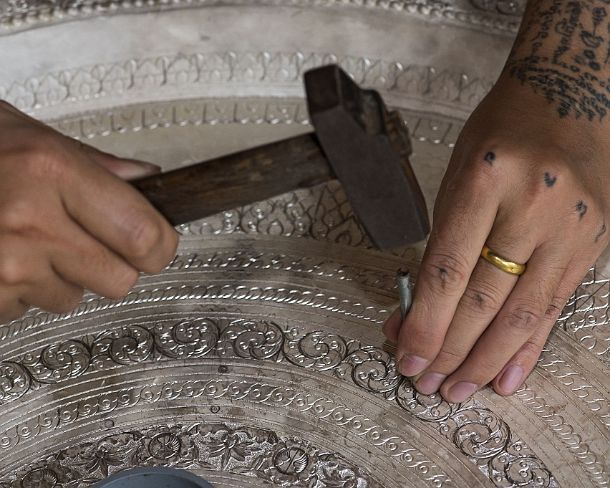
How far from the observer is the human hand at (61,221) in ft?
2.67

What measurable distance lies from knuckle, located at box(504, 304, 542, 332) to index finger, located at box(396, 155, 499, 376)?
60 mm

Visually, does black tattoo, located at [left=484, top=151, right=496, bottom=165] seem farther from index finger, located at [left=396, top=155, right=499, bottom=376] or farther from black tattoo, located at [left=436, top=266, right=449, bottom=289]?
black tattoo, located at [left=436, top=266, right=449, bottom=289]

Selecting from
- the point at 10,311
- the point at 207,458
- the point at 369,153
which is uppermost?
the point at 369,153

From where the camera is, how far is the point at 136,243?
843 millimetres

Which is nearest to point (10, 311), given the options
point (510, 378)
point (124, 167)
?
point (124, 167)

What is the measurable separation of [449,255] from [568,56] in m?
0.30

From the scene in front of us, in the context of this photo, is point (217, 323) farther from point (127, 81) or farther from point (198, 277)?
point (127, 81)

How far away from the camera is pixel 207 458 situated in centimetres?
93

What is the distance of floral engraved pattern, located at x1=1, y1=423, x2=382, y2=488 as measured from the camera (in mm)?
910

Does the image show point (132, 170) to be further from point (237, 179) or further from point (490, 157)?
point (490, 157)

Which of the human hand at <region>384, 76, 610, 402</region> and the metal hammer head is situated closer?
the metal hammer head

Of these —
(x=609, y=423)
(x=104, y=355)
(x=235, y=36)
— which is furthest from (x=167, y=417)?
(x=235, y=36)

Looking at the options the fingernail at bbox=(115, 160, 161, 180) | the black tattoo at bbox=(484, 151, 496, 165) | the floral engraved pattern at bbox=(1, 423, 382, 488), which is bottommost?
the floral engraved pattern at bbox=(1, 423, 382, 488)

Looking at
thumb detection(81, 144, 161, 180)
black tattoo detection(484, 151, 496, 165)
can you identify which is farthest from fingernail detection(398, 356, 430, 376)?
thumb detection(81, 144, 161, 180)
